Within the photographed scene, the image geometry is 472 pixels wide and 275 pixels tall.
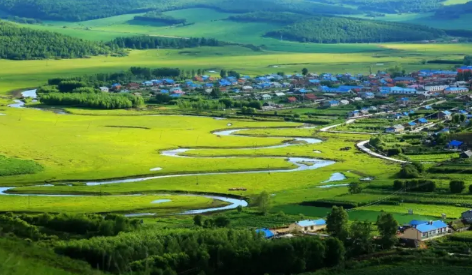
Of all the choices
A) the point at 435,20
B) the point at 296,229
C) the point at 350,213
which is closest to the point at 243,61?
the point at 435,20

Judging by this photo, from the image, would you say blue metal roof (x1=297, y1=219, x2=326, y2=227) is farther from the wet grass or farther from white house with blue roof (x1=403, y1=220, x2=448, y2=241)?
the wet grass

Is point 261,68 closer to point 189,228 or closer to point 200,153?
point 200,153

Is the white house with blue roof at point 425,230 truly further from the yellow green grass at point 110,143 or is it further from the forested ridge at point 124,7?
the forested ridge at point 124,7

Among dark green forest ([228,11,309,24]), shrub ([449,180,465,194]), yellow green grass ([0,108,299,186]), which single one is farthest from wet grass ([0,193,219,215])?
dark green forest ([228,11,309,24])

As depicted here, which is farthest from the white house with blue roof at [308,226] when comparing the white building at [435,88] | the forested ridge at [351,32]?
the forested ridge at [351,32]

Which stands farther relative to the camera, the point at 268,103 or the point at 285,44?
the point at 285,44

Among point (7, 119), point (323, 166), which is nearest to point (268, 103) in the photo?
point (7, 119)

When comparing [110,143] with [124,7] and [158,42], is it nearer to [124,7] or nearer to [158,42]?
[158,42]
